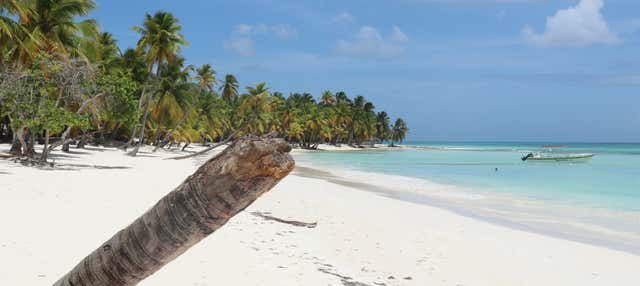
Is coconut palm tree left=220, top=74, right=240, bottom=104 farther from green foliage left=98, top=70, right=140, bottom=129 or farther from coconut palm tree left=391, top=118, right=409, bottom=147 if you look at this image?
coconut palm tree left=391, top=118, right=409, bottom=147

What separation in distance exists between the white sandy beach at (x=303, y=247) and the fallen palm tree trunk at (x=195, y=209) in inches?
117

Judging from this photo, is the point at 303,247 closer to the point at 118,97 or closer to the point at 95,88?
the point at 95,88

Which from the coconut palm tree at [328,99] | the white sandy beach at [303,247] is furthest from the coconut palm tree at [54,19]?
the coconut palm tree at [328,99]

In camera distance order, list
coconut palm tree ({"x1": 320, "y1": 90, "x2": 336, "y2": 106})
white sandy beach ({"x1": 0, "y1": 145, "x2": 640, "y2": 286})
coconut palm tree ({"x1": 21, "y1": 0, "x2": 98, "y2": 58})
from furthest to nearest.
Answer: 1. coconut palm tree ({"x1": 320, "y1": 90, "x2": 336, "y2": 106})
2. coconut palm tree ({"x1": 21, "y1": 0, "x2": 98, "y2": 58})
3. white sandy beach ({"x1": 0, "y1": 145, "x2": 640, "y2": 286})

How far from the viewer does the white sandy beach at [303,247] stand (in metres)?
5.22

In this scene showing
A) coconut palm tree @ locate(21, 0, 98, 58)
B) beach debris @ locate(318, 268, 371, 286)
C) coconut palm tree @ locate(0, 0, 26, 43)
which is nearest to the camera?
beach debris @ locate(318, 268, 371, 286)

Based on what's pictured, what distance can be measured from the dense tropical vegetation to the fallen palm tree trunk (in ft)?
12.0

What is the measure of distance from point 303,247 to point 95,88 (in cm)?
1387

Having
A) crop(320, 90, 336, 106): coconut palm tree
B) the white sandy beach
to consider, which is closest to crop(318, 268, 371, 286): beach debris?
the white sandy beach

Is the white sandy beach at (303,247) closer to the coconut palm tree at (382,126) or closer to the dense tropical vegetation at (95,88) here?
the dense tropical vegetation at (95,88)


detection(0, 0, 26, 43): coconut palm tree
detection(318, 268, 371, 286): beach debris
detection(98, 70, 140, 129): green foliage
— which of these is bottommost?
detection(318, 268, 371, 286): beach debris

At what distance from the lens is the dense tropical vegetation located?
50.4ft

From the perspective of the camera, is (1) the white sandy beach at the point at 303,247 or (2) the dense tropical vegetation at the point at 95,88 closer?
(1) the white sandy beach at the point at 303,247

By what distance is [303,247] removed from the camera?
23.1 ft
